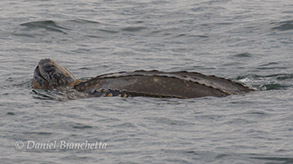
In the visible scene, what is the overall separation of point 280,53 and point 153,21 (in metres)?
5.05

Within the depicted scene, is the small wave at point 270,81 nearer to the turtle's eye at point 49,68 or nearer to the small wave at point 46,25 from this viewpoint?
the turtle's eye at point 49,68

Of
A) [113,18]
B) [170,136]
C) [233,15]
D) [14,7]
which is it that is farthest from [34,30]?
[170,136]

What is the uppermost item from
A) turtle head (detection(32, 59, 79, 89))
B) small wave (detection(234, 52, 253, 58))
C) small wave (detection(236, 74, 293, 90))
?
turtle head (detection(32, 59, 79, 89))

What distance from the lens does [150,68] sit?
10930mm

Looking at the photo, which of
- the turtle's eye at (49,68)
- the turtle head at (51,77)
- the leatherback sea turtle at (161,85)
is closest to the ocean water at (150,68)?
the leatherback sea turtle at (161,85)

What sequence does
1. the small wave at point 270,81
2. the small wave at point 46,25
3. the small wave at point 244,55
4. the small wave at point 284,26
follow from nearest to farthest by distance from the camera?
1. the small wave at point 270,81
2. the small wave at point 244,55
3. the small wave at point 284,26
4. the small wave at point 46,25

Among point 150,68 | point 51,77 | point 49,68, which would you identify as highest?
point 49,68

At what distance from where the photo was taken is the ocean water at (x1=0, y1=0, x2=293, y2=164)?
5867 mm

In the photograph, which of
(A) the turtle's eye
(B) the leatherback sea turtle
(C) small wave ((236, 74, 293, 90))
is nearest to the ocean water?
(C) small wave ((236, 74, 293, 90))

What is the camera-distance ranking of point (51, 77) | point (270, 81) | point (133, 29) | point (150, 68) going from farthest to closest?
point (133, 29), point (150, 68), point (270, 81), point (51, 77)

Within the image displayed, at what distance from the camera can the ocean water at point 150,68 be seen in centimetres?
587

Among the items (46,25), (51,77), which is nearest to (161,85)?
(51,77)

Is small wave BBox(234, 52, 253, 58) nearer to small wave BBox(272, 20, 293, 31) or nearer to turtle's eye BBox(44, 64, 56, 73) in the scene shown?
small wave BBox(272, 20, 293, 31)

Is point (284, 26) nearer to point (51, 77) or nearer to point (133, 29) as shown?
point (133, 29)
